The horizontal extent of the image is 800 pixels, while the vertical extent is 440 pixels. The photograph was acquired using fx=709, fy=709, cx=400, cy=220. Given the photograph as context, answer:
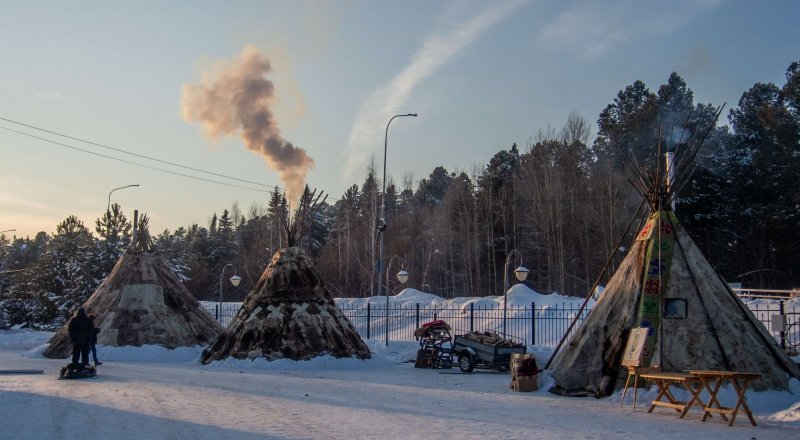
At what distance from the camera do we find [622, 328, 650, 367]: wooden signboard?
13531mm

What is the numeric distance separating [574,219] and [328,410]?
43.9 metres

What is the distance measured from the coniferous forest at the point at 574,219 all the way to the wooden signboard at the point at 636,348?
2251cm

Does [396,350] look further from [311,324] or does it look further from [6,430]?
[6,430]

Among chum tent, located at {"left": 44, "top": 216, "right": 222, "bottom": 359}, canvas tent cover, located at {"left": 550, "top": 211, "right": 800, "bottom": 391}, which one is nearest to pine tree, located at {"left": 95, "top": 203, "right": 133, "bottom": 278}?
chum tent, located at {"left": 44, "top": 216, "right": 222, "bottom": 359}

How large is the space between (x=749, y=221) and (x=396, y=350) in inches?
1177

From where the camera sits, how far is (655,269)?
16.0m

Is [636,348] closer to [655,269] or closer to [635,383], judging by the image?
[635,383]

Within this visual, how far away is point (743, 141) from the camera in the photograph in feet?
157

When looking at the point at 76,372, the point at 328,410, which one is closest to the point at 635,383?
the point at 328,410

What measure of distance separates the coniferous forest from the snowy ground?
1870 cm

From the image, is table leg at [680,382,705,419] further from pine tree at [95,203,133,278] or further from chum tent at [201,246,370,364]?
pine tree at [95,203,133,278]

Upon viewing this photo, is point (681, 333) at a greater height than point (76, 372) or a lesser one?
greater

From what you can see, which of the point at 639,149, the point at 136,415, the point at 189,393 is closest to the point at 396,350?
the point at 189,393

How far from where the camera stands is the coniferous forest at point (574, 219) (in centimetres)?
4550
